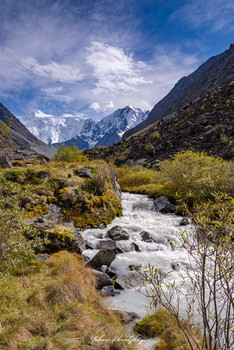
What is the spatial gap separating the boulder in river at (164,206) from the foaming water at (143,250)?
73 centimetres

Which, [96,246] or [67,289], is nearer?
[67,289]

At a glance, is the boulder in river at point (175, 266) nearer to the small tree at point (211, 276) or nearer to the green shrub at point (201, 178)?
the small tree at point (211, 276)

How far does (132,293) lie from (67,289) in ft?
7.01

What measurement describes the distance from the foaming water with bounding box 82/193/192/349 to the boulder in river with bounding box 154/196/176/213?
2.38ft

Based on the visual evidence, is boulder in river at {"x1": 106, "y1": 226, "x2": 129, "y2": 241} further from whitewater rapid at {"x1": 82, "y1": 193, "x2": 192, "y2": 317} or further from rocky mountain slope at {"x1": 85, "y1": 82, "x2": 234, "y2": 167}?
rocky mountain slope at {"x1": 85, "y1": 82, "x2": 234, "y2": 167}

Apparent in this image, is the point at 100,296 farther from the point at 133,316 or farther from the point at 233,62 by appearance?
the point at 233,62

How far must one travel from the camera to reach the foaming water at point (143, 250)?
5125 mm

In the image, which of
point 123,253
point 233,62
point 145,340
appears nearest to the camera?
point 145,340

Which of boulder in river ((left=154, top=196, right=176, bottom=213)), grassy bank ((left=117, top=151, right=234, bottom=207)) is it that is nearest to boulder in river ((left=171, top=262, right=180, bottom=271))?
grassy bank ((left=117, top=151, right=234, bottom=207))

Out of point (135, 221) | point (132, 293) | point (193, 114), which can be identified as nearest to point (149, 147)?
point (193, 114)

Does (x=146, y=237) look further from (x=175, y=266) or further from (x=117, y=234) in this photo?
(x=175, y=266)

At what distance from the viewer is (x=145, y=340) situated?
371 centimetres

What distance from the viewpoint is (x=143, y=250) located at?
8219 mm

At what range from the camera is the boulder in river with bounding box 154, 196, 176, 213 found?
14054mm
